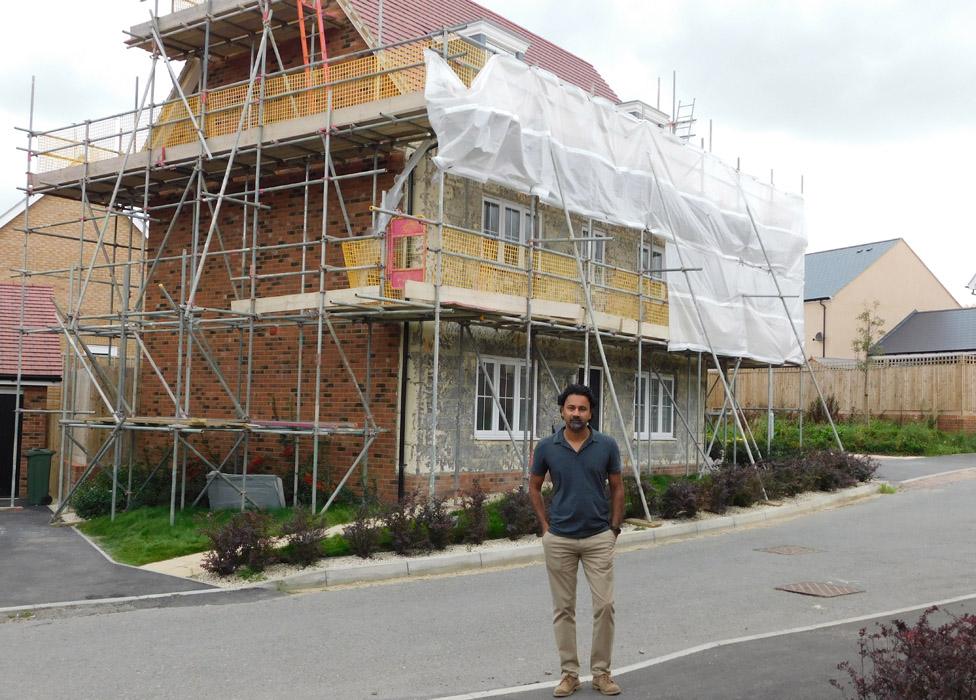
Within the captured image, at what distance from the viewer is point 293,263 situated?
16.6m

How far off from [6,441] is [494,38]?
39.4 ft

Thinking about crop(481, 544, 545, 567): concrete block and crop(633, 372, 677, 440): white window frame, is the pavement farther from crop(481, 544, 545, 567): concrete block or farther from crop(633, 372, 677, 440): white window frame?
crop(633, 372, 677, 440): white window frame

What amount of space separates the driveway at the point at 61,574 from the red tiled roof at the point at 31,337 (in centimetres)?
584

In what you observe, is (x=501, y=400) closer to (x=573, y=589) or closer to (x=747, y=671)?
(x=747, y=671)

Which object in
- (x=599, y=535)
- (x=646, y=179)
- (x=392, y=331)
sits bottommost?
(x=599, y=535)

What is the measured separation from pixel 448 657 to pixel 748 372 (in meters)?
29.9

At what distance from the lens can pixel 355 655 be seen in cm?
737

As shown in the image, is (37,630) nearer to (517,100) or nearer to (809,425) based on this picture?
(517,100)

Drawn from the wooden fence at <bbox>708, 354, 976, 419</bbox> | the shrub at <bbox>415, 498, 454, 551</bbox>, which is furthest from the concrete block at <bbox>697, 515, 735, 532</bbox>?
the wooden fence at <bbox>708, 354, 976, 419</bbox>

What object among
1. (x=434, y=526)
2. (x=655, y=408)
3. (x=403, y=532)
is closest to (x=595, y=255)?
(x=655, y=408)

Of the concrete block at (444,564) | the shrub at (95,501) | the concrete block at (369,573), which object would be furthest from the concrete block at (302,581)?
the shrub at (95,501)

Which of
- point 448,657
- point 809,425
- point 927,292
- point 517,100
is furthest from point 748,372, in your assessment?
point 448,657

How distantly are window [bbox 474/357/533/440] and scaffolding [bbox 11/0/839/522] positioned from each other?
131 mm

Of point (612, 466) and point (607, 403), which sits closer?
point (612, 466)
